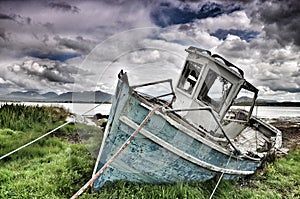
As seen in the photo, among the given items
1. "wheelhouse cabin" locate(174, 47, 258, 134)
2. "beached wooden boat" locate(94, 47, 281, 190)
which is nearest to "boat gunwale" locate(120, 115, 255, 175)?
"beached wooden boat" locate(94, 47, 281, 190)

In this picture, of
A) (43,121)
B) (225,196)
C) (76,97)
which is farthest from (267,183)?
(43,121)

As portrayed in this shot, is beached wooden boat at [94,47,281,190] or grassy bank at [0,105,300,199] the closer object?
beached wooden boat at [94,47,281,190]

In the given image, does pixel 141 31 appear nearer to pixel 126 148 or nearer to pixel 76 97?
Result: pixel 76 97

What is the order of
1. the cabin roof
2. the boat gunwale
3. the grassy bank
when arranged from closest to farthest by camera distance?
the boat gunwale < the grassy bank < the cabin roof

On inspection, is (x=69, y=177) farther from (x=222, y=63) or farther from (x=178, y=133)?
(x=222, y=63)

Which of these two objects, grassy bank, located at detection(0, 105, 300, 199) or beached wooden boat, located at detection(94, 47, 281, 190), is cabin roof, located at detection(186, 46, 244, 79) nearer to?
beached wooden boat, located at detection(94, 47, 281, 190)

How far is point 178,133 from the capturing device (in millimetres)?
5277

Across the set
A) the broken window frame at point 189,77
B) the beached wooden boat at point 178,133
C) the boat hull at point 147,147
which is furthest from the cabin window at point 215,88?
the boat hull at point 147,147

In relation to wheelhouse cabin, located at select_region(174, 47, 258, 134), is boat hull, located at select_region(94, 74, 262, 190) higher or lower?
lower

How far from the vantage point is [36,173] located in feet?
21.6

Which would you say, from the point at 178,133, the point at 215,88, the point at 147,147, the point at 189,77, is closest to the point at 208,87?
the point at 215,88

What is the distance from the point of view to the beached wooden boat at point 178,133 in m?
5.15

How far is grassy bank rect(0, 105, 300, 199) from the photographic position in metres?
5.41

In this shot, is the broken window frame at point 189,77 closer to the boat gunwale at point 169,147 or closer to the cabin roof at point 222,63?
the cabin roof at point 222,63
